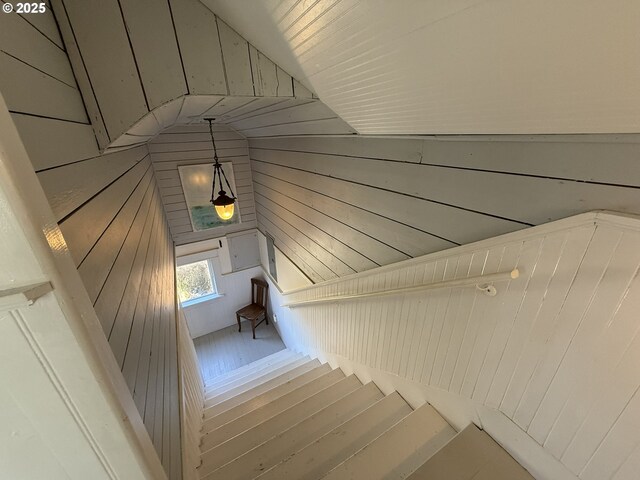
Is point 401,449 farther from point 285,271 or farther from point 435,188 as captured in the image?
point 285,271

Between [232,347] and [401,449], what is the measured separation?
4.08m

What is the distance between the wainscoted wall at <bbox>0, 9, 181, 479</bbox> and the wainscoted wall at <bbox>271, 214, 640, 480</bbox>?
4.59 ft

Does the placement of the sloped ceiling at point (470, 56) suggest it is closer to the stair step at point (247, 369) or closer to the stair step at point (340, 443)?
the stair step at point (340, 443)

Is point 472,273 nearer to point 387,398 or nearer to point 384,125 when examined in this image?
point 384,125

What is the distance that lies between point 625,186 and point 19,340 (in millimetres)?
1512

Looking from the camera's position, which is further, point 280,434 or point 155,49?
point 280,434

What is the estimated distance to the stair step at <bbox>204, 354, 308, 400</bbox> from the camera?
3371mm

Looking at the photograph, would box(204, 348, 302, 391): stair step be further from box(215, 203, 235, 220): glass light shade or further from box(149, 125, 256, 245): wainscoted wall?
box(215, 203, 235, 220): glass light shade

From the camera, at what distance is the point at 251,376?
3686mm

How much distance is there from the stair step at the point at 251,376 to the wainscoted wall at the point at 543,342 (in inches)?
95.2

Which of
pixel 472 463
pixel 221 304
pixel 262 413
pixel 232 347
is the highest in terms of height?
pixel 472 463

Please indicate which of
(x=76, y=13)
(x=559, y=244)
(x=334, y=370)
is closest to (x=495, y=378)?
(x=559, y=244)

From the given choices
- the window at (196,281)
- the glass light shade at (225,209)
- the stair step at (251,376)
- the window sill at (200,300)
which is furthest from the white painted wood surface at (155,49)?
the window sill at (200,300)

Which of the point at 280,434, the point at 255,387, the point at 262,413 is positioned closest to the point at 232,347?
the point at 255,387
